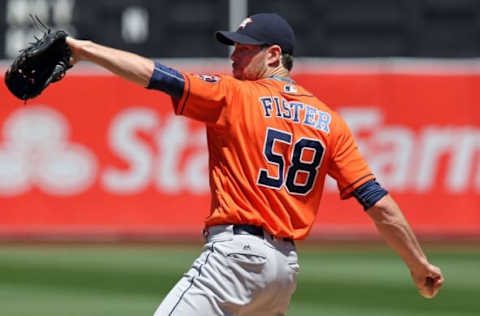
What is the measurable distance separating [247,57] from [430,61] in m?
9.34

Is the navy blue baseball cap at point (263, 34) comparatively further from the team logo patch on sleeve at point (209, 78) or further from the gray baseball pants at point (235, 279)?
the gray baseball pants at point (235, 279)

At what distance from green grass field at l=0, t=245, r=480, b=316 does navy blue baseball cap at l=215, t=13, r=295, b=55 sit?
420 centimetres

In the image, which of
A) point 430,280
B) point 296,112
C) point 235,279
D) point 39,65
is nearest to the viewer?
point 39,65

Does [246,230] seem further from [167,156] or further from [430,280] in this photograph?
[167,156]

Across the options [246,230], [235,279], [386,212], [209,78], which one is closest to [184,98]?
[209,78]

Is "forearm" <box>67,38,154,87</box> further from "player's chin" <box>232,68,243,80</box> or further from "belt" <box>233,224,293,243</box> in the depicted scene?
"belt" <box>233,224,293,243</box>

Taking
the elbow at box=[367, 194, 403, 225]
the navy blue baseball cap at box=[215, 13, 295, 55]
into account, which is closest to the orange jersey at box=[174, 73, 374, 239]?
the navy blue baseball cap at box=[215, 13, 295, 55]

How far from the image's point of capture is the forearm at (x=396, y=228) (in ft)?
16.0

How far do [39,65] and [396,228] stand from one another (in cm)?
157

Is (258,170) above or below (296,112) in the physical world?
below

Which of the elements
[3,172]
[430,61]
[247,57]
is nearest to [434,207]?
[430,61]

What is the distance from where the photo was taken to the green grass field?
903 centimetres

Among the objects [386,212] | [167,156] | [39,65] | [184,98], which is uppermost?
[39,65]

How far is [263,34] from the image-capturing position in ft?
15.8
